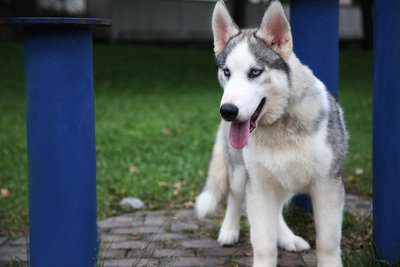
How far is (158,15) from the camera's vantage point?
930 inches

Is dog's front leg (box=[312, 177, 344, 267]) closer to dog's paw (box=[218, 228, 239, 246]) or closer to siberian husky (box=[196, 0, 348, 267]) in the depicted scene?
siberian husky (box=[196, 0, 348, 267])

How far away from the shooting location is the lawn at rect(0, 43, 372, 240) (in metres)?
5.46

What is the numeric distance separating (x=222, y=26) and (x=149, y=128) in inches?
219

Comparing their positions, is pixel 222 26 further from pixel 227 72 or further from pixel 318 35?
pixel 318 35

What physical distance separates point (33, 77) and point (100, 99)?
9.06m

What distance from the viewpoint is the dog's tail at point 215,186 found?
13.0 ft

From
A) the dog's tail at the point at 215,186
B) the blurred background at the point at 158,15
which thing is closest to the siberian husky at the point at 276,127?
the dog's tail at the point at 215,186

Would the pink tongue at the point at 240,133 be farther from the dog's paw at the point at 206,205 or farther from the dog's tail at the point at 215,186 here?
the dog's paw at the point at 206,205

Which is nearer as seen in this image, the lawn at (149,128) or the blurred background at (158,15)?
the lawn at (149,128)

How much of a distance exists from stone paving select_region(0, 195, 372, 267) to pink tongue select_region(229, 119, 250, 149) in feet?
2.24

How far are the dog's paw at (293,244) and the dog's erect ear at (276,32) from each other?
5.05ft

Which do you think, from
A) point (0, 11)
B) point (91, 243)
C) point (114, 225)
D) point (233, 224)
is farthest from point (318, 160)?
point (0, 11)

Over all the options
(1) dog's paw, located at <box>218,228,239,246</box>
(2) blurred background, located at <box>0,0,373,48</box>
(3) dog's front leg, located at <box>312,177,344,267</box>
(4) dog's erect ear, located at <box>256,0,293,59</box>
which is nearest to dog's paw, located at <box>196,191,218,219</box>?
(1) dog's paw, located at <box>218,228,239,246</box>

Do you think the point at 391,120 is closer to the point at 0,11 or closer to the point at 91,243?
the point at 91,243
